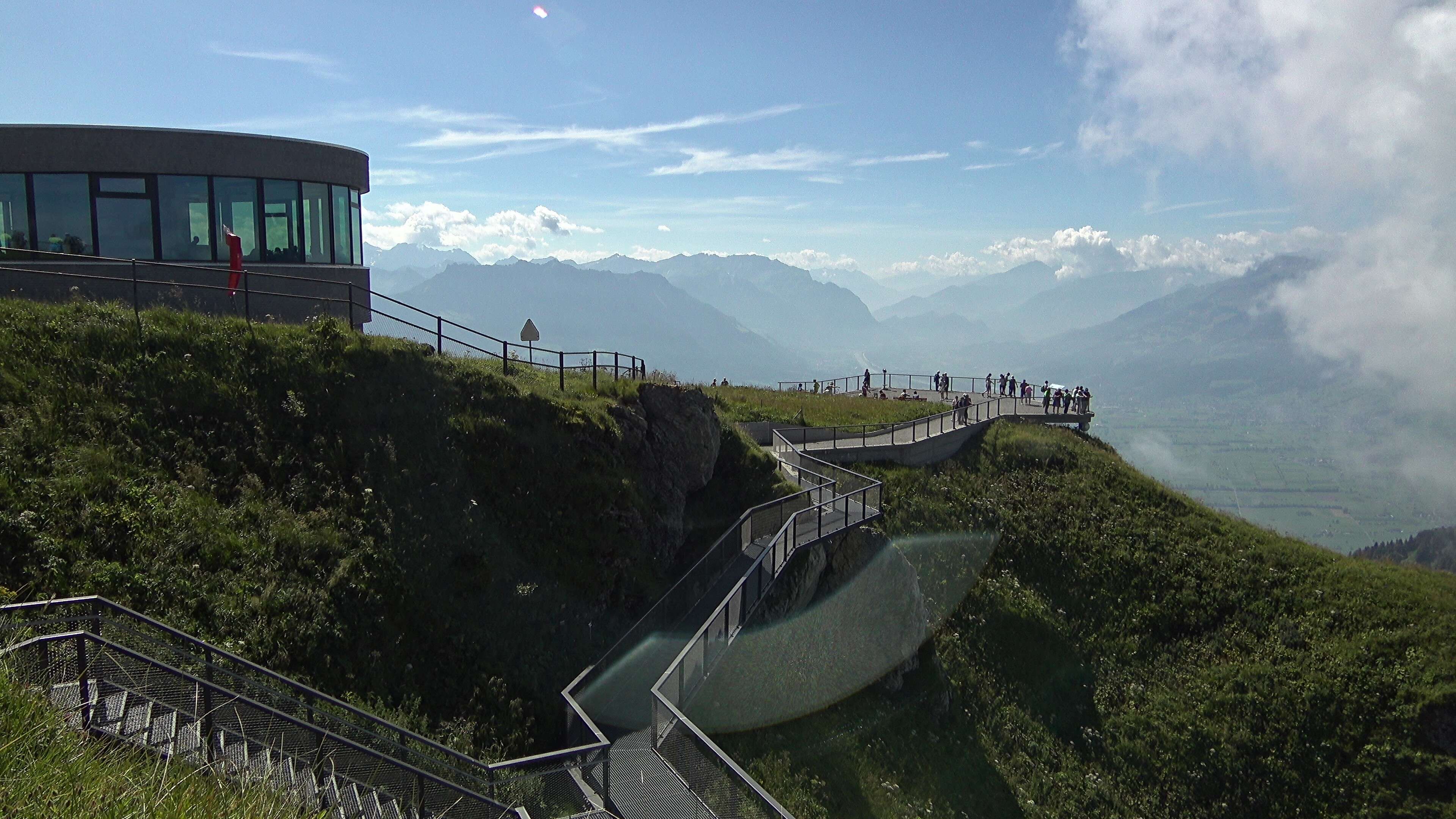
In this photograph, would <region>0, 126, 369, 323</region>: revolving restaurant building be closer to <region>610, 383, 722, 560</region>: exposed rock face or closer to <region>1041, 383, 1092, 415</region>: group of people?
<region>610, 383, 722, 560</region>: exposed rock face

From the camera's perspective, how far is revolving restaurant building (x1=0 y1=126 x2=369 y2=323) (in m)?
18.1

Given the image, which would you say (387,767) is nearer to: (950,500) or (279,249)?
(279,249)

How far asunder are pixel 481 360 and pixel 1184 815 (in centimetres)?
1879

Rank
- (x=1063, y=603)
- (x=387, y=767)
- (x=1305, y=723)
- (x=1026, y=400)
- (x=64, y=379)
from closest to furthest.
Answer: (x=387, y=767), (x=64, y=379), (x=1305, y=723), (x=1063, y=603), (x=1026, y=400)

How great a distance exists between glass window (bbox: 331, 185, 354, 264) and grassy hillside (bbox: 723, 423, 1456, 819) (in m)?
16.6

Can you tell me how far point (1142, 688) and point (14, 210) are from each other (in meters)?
29.2

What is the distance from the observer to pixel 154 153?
745 inches

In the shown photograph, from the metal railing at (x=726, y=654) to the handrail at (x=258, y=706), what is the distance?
82.4 inches

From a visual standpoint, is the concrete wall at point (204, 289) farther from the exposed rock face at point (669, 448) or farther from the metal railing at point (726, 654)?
the metal railing at point (726, 654)

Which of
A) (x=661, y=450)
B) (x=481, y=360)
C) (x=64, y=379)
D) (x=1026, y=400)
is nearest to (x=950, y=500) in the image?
(x=661, y=450)

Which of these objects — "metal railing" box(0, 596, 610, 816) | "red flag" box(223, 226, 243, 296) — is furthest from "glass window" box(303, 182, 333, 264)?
"metal railing" box(0, 596, 610, 816)

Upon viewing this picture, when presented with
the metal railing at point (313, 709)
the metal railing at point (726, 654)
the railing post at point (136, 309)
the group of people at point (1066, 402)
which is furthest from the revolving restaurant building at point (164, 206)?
the group of people at point (1066, 402)

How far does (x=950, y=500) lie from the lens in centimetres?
2834

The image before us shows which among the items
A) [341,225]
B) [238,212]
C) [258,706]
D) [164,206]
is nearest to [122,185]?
[164,206]
